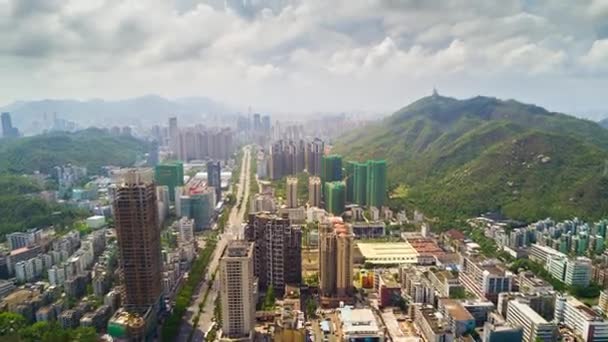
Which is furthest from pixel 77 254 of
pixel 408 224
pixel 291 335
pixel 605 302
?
pixel 605 302

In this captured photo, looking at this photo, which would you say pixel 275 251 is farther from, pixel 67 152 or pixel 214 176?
pixel 67 152

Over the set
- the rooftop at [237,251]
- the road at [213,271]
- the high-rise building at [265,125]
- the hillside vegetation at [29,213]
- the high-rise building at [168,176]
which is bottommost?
the road at [213,271]

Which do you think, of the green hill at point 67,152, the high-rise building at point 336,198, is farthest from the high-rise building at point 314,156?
the green hill at point 67,152

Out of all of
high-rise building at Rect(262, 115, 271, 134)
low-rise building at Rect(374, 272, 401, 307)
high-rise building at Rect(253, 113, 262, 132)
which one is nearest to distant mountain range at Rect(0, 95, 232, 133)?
high-rise building at Rect(253, 113, 262, 132)

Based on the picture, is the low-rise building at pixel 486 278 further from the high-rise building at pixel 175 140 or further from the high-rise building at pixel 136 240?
the high-rise building at pixel 175 140

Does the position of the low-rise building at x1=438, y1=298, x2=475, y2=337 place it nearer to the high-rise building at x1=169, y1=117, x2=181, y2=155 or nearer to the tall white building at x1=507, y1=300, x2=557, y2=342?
the tall white building at x1=507, y1=300, x2=557, y2=342

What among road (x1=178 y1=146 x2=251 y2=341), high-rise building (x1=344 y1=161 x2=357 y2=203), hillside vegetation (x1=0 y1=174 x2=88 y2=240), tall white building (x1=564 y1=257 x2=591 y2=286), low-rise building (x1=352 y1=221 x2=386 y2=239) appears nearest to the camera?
road (x1=178 y1=146 x2=251 y2=341)

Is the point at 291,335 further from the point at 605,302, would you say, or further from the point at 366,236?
the point at 366,236
